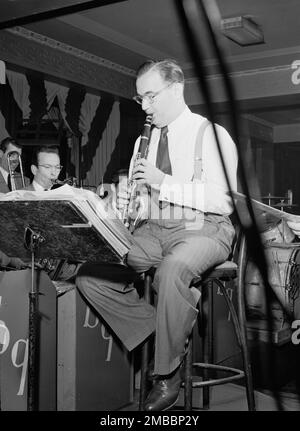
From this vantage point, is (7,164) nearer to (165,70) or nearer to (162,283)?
(165,70)

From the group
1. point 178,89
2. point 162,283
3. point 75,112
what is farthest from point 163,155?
point 75,112

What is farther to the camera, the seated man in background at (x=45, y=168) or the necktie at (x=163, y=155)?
the seated man in background at (x=45, y=168)

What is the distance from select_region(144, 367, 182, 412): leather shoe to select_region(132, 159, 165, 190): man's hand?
0.61 meters

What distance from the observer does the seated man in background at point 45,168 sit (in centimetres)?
227

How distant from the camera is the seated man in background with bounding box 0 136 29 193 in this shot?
2193 millimetres

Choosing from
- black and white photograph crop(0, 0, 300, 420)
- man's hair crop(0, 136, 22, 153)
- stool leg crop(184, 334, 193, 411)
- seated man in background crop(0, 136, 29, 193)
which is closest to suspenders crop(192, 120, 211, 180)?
black and white photograph crop(0, 0, 300, 420)

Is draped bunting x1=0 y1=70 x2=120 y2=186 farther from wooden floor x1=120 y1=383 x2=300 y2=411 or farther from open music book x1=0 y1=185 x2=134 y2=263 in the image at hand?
wooden floor x1=120 y1=383 x2=300 y2=411

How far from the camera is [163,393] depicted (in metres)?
1.57

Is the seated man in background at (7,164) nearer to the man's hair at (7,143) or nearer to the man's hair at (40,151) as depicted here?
the man's hair at (7,143)

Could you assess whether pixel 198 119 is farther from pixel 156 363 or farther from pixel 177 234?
pixel 156 363

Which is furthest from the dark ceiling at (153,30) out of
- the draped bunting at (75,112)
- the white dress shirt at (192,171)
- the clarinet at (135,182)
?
the clarinet at (135,182)

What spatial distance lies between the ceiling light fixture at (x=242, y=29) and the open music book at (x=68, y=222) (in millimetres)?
1105

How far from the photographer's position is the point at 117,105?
243 centimetres
